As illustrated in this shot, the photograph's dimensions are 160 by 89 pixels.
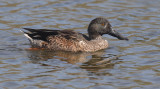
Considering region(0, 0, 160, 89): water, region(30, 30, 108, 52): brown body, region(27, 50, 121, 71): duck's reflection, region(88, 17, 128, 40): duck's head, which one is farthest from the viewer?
region(88, 17, 128, 40): duck's head

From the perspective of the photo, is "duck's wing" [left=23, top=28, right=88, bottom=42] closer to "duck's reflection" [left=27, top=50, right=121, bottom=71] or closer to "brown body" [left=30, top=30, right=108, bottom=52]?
"brown body" [left=30, top=30, right=108, bottom=52]

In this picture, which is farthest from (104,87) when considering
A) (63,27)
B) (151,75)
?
(63,27)

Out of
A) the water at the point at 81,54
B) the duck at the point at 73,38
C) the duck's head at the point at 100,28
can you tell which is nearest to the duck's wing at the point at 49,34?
the duck at the point at 73,38

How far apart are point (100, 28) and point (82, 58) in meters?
1.58

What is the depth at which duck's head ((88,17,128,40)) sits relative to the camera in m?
13.9

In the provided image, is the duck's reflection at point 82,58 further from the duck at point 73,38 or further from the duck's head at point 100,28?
the duck's head at point 100,28

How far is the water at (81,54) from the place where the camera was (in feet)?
34.3

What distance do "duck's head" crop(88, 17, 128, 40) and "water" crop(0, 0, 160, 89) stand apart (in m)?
0.38

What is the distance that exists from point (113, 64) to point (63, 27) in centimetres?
421

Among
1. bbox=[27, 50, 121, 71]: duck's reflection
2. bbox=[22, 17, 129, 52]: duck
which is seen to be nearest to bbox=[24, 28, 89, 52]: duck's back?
bbox=[22, 17, 129, 52]: duck

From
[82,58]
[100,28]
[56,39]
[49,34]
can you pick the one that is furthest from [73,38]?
[82,58]

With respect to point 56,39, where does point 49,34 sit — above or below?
above

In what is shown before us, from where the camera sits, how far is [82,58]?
1279cm

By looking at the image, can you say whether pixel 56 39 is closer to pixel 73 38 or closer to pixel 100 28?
pixel 73 38
